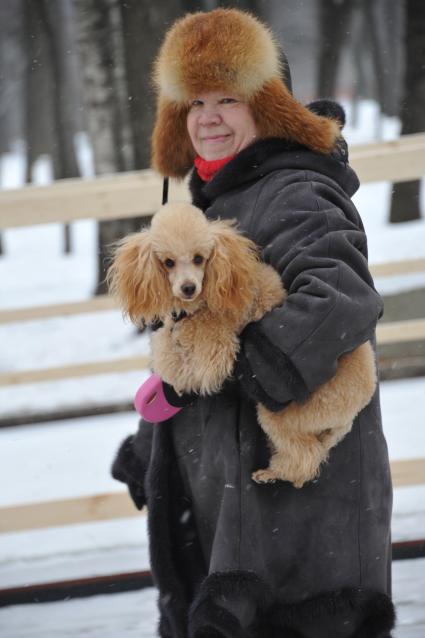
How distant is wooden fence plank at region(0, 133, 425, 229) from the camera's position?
403 centimetres

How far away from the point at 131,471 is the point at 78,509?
1.34 meters

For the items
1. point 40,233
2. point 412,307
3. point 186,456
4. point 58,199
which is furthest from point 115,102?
point 40,233

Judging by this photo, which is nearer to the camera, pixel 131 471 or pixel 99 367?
pixel 131 471

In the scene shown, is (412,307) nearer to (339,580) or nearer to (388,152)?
(388,152)

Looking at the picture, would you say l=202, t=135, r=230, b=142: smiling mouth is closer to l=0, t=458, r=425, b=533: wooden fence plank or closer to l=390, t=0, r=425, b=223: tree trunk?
l=0, t=458, r=425, b=533: wooden fence plank

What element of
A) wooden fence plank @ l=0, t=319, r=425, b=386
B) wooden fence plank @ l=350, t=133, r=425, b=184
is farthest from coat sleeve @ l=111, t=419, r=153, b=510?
wooden fence plank @ l=0, t=319, r=425, b=386

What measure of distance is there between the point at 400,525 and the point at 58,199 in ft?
7.42

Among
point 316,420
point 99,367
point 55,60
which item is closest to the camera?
point 316,420

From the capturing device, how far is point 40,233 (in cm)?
1953

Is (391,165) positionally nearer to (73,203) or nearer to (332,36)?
(73,203)

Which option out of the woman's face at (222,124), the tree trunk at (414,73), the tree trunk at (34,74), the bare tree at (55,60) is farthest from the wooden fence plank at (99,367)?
the tree trunk at (34,74)

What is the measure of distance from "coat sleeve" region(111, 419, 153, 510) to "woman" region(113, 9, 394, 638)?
0.38 meters

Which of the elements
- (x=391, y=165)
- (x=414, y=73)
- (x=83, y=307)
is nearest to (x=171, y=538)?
(x=391, y=165)

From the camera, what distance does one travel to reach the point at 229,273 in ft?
6.68
